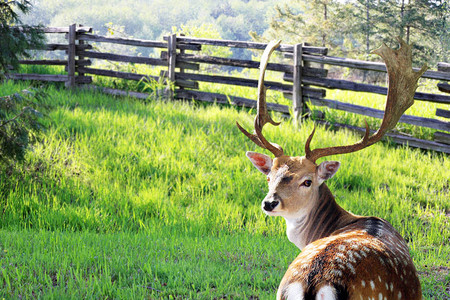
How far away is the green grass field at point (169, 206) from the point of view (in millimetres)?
3537

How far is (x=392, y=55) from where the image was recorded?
10.2ft

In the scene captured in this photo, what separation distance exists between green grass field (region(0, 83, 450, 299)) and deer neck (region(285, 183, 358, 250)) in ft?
1.69

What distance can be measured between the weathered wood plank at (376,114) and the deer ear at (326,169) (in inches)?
214

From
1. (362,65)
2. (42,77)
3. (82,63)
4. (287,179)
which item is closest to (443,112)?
(362,65)

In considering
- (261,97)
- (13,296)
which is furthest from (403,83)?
(13,296)

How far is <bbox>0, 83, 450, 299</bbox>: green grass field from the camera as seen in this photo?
3.54 metres

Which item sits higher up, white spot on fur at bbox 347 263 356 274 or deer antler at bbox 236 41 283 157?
deer antler at bbox 236 41 283 157

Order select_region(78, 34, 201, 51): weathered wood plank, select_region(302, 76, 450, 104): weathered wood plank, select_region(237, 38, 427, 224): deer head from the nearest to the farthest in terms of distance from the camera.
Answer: select_region(237, 38, 427, 224): deer head → select_region(302, 76, 450, 104): weathered wood plank → select_region(78, 34, 201, 51): weathered wood plank

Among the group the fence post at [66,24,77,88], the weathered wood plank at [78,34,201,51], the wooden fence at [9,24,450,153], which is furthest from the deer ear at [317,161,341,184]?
the fence post at [66,24,77,88]

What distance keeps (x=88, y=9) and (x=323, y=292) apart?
239ft

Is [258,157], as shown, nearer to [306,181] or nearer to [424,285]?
[306,181]

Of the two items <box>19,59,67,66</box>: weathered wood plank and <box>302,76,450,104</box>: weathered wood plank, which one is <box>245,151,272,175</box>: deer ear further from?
<box>19,59,67,66</box>: weathered wood plank

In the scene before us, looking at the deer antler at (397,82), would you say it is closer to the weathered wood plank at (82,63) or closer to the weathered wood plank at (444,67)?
the weathered wood plank at (444,67)

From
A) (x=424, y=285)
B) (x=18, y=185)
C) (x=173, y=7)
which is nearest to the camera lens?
(x=424, y=285)
